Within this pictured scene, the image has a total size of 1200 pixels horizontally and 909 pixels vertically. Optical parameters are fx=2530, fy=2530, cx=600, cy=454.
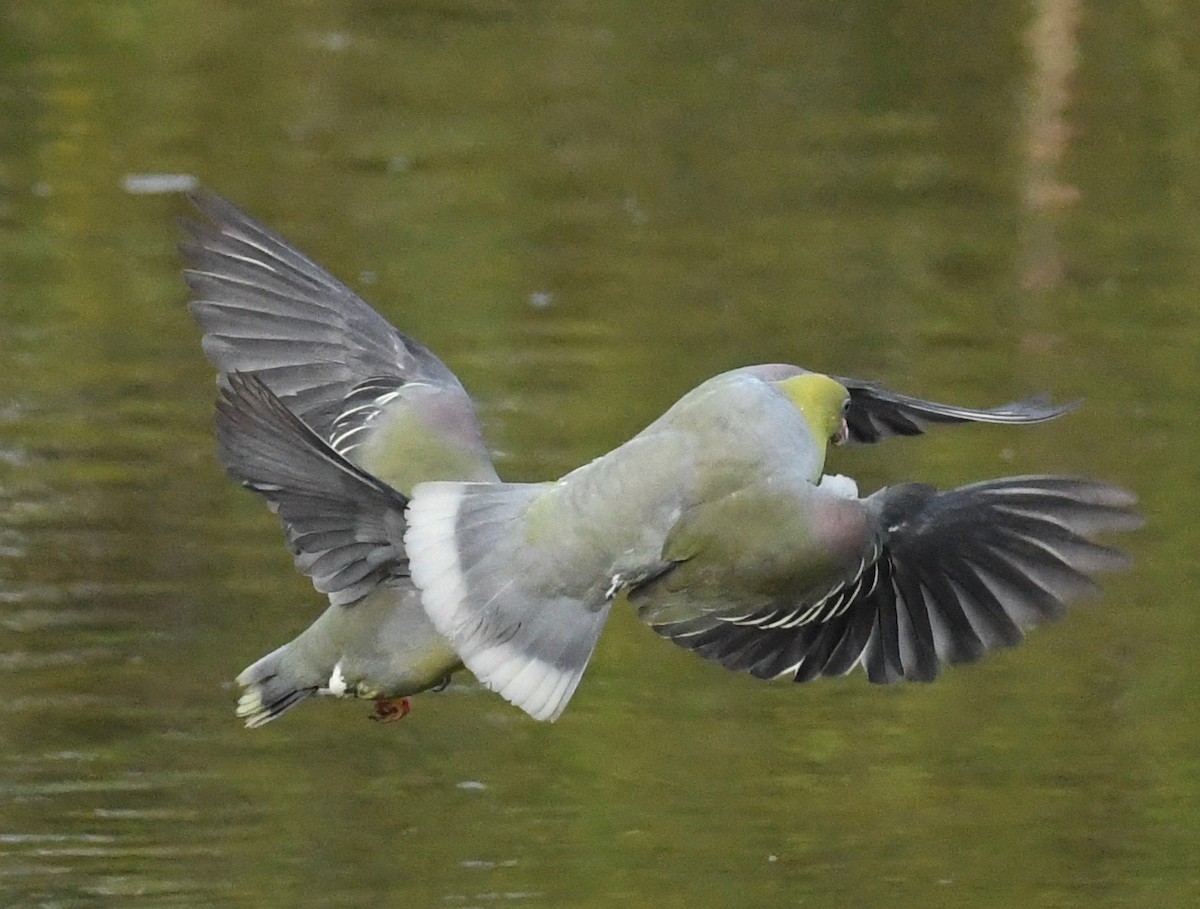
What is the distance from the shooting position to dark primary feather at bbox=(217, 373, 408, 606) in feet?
16.2

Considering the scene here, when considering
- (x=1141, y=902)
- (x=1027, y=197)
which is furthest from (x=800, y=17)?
(x=1141, y=902)

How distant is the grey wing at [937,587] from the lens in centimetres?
491

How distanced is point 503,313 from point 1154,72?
17.5 feet

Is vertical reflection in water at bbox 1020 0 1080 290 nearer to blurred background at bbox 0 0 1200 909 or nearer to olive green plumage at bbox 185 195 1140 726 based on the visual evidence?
blurred background at bbox 0 0 1200 909

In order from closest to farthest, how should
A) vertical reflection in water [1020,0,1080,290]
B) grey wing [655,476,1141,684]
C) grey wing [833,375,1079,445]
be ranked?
1. grey wing [655,476,1141,684]
2. grey wing [833,375,1079,445]
3. vertical reflection in water [1020,0,1080,290]

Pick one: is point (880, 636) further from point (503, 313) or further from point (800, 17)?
point (800, 17)

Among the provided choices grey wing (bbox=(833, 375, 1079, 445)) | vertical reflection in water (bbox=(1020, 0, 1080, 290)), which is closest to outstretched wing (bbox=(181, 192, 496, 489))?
grey wing (bbox=(833, 375, 1079, 445))

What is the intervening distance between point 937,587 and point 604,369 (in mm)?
4210

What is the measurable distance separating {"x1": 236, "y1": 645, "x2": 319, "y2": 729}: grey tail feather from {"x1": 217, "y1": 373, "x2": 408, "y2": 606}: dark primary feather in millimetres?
306

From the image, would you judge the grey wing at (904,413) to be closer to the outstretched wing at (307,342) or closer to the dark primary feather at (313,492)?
the outstretched wing at (307,342)

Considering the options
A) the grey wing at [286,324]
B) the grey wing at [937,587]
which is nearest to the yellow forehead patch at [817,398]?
the grey wing at [937,587]

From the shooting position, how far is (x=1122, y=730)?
6875 millimetres

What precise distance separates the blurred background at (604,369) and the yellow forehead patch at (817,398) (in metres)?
1.34

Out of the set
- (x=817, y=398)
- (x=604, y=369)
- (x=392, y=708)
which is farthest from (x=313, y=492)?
(x=604, y=369)
